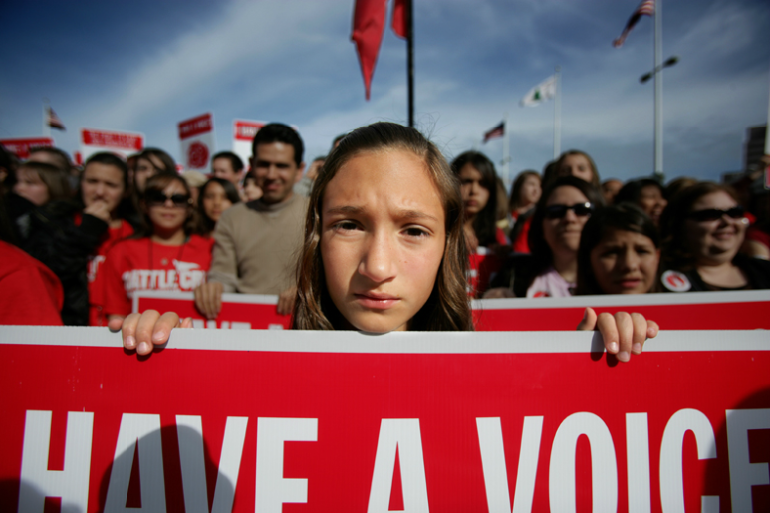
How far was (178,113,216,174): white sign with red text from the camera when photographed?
30.1ft

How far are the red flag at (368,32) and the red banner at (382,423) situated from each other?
4981 millimetres

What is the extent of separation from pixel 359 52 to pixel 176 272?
3966 millimetres

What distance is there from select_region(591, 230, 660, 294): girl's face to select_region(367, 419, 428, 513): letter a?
5.56 feet

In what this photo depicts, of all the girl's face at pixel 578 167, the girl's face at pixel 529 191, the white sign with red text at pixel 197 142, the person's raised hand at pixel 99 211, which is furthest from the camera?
the white sign with red text at pixel 197 142

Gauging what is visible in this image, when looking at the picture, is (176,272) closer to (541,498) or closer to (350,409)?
(350,409)

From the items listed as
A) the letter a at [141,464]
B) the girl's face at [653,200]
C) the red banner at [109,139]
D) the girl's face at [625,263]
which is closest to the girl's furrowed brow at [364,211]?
the letter a at [141,464]

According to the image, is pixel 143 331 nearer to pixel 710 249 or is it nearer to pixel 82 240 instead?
pixel 82 240

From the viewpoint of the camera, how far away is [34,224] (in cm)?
282

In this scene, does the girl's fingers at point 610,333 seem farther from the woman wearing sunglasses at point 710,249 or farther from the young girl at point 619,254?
the woman wearing sunglasses at point 710,249

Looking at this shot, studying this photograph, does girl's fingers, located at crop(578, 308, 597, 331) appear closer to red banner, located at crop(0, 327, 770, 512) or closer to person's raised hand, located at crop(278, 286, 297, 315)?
red banner, located at crop(0, 327, 770, 512)

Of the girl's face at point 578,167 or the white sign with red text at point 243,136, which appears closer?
the girl's face at point 578,167

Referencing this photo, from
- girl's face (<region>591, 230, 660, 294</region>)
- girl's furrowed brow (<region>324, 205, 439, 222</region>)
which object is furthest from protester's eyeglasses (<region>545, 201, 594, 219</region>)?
girl's furrowed brow (<region>324, 205, 439, 222</region>)

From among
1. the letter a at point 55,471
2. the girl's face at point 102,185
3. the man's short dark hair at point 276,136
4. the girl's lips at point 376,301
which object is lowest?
the letter a at point 55,471

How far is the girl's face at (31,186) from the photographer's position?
11.9 feet
